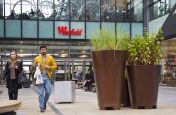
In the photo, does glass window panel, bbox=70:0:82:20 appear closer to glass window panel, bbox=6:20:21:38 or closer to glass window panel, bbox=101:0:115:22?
glass window panel, bbox=101:0:115:22

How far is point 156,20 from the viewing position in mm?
40281

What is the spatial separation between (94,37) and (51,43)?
30.1 m

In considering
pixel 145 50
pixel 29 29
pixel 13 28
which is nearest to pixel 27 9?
pixel 29 29

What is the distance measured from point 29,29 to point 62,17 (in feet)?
9.48

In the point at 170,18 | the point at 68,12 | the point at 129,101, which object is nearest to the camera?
the point at 129,101

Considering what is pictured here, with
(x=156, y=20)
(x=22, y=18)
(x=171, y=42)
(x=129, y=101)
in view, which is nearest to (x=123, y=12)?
(x=156, y=20)

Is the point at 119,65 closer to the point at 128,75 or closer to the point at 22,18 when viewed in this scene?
the point at 128,75

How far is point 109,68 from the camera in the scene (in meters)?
12.1

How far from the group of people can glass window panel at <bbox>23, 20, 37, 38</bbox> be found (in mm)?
27395

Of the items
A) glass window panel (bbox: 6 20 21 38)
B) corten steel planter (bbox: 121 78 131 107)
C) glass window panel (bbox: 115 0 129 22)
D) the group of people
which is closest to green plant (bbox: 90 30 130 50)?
corten steel planter (bbox: 121 78 131 107)

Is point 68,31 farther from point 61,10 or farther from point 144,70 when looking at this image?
point 144,70

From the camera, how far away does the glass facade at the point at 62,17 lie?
40000 millimetres

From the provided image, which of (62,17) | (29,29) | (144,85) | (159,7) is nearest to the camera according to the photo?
(144,85)

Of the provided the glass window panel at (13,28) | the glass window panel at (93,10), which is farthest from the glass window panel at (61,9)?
the glass window panel at (13,28)
